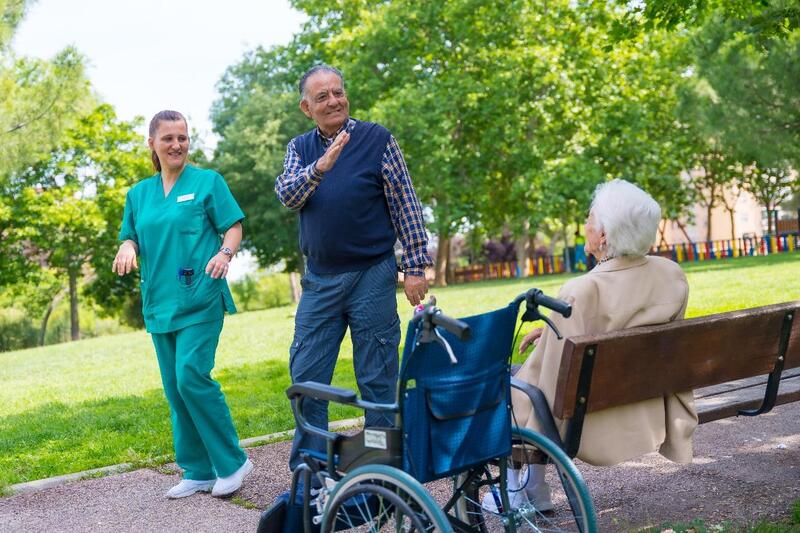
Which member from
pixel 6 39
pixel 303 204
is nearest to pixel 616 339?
pixel 303 204

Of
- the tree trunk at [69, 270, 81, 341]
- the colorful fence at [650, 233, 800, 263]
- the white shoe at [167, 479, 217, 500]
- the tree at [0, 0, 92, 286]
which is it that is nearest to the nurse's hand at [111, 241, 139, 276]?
the white shoe at [167, 479, 217, 500]

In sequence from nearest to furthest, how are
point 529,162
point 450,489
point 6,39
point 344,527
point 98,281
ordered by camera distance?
point 344,527 → point 450,489 → point 6,39 → point 529,162 → point 98,281

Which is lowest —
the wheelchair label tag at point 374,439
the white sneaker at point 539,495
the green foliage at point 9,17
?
the white sneaker at point 539,495

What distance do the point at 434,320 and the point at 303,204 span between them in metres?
1.60

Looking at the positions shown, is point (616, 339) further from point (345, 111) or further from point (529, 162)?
point (529, 162)

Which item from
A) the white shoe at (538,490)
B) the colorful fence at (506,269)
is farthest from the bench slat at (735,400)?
the colorful fence at (506,269)

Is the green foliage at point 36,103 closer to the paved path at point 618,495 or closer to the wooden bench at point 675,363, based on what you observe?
the paved path at point 618,495

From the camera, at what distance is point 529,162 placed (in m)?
39.8

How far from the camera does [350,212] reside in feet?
14.5

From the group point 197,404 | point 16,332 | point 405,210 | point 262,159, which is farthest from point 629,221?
point 262,159

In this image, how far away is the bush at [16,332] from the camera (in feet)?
118

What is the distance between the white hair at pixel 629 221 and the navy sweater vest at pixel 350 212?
3.46 feet

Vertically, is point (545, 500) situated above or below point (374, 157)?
below

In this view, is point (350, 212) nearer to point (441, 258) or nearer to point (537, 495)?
point (537, 495)
